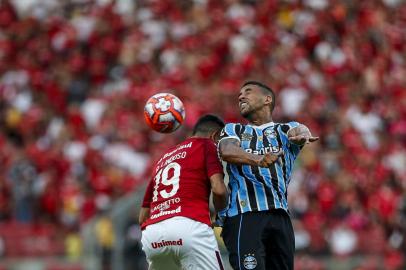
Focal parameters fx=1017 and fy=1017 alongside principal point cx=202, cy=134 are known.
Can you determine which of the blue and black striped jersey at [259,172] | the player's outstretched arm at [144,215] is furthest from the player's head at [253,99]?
the player's outstretched arm at [144,215]

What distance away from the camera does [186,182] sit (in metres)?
7.96

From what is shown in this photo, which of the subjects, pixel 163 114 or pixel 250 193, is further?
pixel 163 114

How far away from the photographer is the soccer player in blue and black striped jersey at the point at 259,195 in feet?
25.8

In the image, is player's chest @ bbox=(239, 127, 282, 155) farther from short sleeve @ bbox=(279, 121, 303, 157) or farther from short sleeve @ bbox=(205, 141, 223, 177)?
short sleeve @ bbox=(205, 141, 223, 177)

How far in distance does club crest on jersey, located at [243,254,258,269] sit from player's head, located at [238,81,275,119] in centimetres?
119

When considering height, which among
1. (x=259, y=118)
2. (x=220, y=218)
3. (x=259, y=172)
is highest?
(x=259, y=118)

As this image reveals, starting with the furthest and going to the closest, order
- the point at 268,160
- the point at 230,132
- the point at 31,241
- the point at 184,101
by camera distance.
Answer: the point at 184,101, the point at 31,241, the point at 230,132, the point at 268,160

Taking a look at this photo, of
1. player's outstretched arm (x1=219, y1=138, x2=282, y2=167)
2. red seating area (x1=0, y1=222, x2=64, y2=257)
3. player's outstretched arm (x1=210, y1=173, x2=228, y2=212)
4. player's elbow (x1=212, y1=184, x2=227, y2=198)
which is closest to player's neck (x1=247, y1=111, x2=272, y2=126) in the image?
player's outstretched arm (x1=219, y1=138, x2=282, y2=167)

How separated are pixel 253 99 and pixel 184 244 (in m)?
1.35

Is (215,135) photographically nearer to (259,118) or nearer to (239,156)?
(259,118)

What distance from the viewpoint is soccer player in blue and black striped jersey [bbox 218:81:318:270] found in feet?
25.8

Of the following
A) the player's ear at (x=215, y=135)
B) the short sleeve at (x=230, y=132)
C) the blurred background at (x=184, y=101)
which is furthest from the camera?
the blurred background at (x=184, y=101)

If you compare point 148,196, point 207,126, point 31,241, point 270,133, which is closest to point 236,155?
point 270,133

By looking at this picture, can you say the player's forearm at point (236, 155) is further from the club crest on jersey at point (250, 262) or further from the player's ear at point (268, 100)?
the club crest on jersey at point (250, 262)
